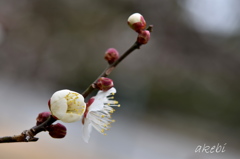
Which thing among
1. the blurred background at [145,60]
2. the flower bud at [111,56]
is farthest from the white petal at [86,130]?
the blurred background at [145,60]

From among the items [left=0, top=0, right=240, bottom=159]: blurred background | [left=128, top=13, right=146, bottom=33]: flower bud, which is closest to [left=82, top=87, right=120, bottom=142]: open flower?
[left=128, top=13, right=146, bottom=33]: flower bud

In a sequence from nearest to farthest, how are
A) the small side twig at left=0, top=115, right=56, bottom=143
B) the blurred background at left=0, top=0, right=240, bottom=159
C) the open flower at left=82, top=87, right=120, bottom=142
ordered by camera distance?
the small side twig at left=0, top=115, right=56, bottom=143
the open flower at left=82, top=87, right=120, bottom=142
the blurred background at left=0, top=0, right=240, bottom=159

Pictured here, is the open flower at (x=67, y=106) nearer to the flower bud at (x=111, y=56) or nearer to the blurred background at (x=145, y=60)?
the flower bud at (x=111, y=56)

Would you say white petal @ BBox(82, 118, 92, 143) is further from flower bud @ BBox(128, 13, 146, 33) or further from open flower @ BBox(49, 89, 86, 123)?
flower bud @ BBox(128, 13, 146, 33)

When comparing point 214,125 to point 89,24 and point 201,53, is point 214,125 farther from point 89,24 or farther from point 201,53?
point 89,24

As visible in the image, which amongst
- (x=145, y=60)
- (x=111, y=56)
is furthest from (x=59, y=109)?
(x=145, y=60)

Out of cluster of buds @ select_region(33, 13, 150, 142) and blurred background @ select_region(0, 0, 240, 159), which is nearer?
cluster of buds @ select_region(33, 13, 150, 142)

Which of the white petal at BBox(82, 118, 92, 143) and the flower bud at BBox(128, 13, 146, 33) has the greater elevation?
the flower bud at BBox(128, 13, 146, 33)

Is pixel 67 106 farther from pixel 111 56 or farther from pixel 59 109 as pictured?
pixel 111 56
